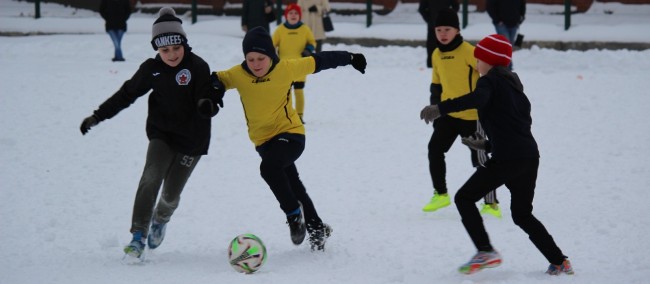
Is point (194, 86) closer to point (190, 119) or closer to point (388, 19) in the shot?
point (190, 119)

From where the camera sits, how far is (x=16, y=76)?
1708cm

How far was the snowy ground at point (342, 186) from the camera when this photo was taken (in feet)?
22.4

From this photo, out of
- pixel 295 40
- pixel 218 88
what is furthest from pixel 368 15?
pixel 218 88

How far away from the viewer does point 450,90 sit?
8.34 meters

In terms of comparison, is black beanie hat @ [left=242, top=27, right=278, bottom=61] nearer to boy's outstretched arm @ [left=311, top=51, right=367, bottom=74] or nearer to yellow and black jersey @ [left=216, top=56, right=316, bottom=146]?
yellow and black jersey @ [left=216, top=56, right=316, bottom=146]

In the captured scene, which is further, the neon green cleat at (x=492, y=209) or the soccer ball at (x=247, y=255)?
the neon green cleat at (x=492, y=209)

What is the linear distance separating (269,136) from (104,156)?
482cm

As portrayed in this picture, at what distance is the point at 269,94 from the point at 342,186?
3190 millimetres

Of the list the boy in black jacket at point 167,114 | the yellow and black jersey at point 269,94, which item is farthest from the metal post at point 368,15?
the boy in black jacket at point 167,114

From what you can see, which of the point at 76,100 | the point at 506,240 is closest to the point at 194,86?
the point at 506,240

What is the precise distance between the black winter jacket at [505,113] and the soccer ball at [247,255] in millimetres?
1489

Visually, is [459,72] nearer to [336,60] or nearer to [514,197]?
[336,60]

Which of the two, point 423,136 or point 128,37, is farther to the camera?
point 128,37

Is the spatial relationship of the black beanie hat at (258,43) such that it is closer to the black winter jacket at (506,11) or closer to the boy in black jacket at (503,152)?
the boy in black jacket at (503,152)
